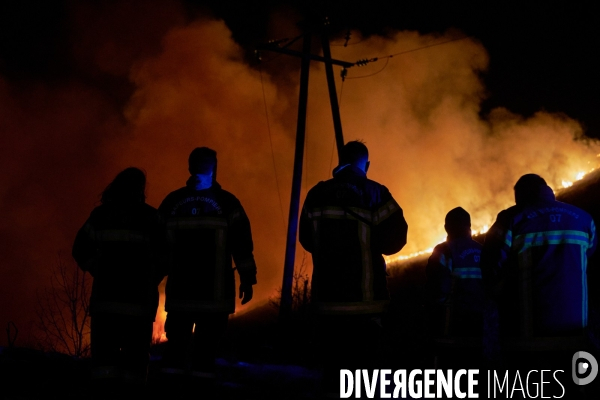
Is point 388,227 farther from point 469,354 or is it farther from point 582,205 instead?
point 582,205

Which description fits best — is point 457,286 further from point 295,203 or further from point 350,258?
point 295,203

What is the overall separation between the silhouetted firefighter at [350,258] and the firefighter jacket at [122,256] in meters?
1.29

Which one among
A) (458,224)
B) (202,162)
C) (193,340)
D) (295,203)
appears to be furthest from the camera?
(295,203)

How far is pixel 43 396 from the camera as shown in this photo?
15.6 ft

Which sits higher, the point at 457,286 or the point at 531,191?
the point at 531,191

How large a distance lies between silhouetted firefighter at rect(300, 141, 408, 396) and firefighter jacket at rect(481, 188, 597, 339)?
770 millimetres

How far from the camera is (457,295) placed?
5695mm

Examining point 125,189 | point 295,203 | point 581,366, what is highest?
point 295,203

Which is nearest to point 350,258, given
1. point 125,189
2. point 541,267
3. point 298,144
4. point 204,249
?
point 204,249

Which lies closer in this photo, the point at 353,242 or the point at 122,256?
the point at 353,242

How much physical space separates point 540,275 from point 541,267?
0.18ft

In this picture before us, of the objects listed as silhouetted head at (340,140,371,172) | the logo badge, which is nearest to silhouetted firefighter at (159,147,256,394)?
silhouetted head at (340,140,371,172)

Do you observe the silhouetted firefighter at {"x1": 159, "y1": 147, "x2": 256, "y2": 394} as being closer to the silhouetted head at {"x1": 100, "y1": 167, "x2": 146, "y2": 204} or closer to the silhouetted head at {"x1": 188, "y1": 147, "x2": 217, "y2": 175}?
the silhouetted head at {"x1": 188, "y1": 147, "x2": 217, "y2": 175}

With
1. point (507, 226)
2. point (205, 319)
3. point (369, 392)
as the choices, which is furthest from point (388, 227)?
point (205, 319)
